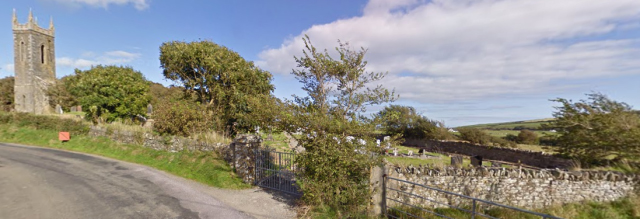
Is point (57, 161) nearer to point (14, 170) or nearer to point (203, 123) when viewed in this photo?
point (14, 170)

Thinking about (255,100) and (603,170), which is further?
(603,170)

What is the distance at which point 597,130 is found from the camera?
12.4 meters

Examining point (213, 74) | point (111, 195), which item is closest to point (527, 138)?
point (213, 74)

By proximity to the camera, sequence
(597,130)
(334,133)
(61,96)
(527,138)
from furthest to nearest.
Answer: (61,96)
(527,138)
(597,130)
(334,133)

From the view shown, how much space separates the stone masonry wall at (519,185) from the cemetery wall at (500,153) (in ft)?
11.0

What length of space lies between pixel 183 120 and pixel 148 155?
2.98 meters

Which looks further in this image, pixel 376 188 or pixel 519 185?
pixel 519 185

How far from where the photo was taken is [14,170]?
11.3m

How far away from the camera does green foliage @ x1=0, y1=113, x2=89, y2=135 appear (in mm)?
18672

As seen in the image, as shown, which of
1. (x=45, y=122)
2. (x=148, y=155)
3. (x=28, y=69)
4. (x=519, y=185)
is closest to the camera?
(x=519, y=185)

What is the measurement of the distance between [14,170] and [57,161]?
2039 millimetres

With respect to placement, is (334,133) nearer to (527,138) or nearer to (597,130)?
(597,130)

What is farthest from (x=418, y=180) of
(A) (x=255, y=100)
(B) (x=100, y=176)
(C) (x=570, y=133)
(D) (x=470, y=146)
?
(D) (x=470, y=146)

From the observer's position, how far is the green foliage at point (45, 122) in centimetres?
1867
